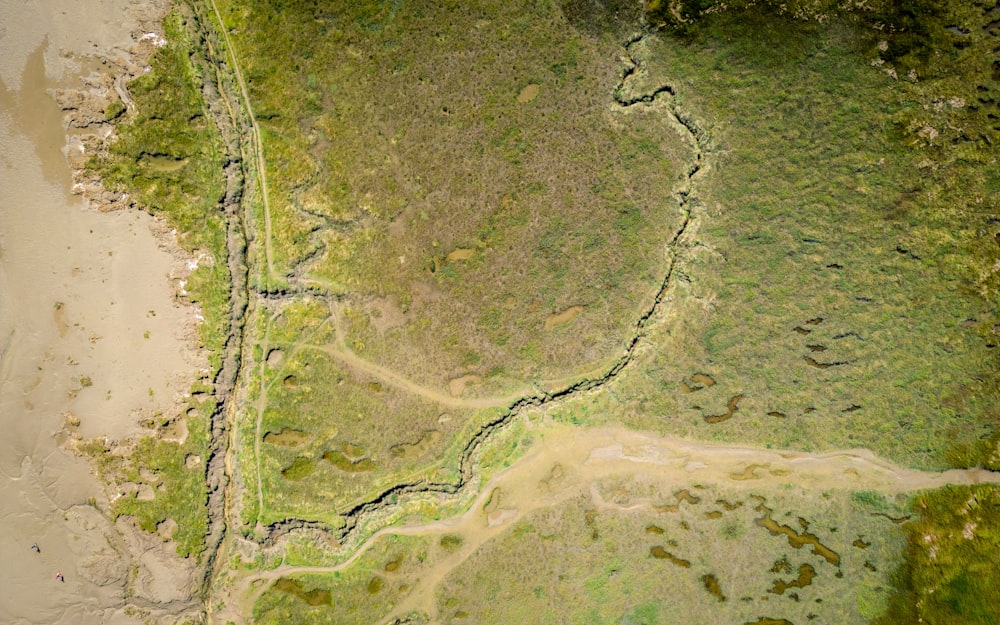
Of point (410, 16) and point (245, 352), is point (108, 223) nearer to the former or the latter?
point (245, 352)

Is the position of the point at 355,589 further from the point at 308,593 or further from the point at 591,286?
the point at 591,286

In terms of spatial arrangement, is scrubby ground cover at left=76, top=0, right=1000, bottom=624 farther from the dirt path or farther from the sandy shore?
the sandy shore

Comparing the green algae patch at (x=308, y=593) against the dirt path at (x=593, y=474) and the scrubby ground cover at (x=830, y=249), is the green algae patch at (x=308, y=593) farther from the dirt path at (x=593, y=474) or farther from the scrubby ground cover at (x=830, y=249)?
the scrubby ground cover at (x=830, y=249)

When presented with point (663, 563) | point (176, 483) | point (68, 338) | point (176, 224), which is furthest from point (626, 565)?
point (68, 338)

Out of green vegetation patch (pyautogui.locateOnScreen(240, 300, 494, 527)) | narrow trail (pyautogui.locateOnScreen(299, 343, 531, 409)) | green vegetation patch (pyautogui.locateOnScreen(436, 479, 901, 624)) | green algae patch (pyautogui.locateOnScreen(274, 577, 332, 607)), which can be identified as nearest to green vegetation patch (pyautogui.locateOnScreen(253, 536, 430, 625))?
green algae patch (pyautogui.locateOnScreen(274, 577, 332, 607))

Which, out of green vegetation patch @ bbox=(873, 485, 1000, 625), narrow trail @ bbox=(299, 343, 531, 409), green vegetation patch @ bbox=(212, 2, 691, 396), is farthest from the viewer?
green vegetation patch @ bbox=(873, 485, 1000, 625)

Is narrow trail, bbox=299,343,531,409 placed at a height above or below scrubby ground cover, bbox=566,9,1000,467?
below

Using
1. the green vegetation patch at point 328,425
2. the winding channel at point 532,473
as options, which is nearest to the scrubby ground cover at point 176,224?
the winding channel at point 532,473
